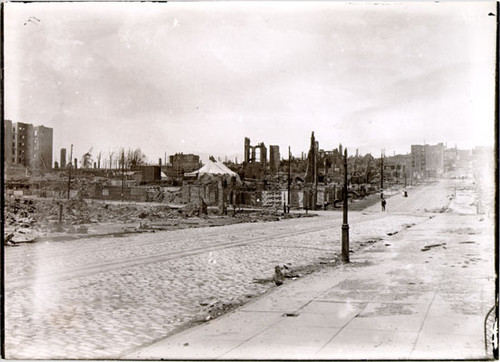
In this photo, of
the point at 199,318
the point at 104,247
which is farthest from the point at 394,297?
the point at 104,247

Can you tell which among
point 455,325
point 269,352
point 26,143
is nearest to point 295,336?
point 269,352

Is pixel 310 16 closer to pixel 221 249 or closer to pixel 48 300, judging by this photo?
pixel 48 300

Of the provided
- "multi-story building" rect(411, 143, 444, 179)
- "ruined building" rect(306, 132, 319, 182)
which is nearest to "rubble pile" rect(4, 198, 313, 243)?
"ruined building" rect(306, 132, 319, 182)

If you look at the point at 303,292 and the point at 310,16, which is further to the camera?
the point at 303,292

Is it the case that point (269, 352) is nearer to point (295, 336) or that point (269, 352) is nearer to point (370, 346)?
point (295, 336)

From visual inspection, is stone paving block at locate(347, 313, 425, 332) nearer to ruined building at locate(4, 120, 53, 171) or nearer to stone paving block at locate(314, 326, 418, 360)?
stone paving block at locate(314, 326, 418, 360)

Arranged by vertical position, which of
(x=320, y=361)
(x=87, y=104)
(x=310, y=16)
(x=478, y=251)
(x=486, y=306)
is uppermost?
(x=310, y=16)
